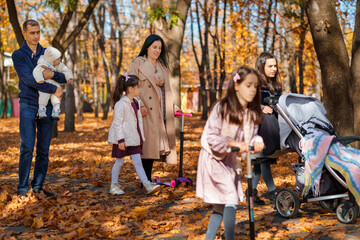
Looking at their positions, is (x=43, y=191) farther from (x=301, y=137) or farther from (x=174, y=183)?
(x=301, y=137)

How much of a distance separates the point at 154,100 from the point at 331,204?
3066 millimetres

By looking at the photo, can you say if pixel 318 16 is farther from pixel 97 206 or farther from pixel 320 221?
pixel 97 206

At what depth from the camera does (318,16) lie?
7957 mm

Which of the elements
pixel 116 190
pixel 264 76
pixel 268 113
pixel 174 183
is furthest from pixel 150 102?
pixel 268 113

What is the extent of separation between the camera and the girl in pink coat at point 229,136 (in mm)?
3705

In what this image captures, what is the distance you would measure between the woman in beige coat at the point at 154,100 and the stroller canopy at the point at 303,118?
2.23m

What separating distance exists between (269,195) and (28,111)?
10.8 ft

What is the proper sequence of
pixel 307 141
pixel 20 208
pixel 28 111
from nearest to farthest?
1. pixel 307 141
2. pixel 20 208
3. pixel 28 111

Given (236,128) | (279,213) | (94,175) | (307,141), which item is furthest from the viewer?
(94,175)

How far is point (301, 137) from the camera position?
5.11m

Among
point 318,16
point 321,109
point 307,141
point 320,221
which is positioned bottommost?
point 320,221

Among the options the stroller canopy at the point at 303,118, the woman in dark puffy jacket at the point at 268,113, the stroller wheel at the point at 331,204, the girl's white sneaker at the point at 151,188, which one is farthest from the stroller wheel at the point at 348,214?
the girl's white sneaker at the point at 151,188

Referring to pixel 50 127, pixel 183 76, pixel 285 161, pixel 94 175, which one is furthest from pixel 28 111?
pixel 183 76

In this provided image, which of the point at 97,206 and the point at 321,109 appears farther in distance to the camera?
the point at 97,206
